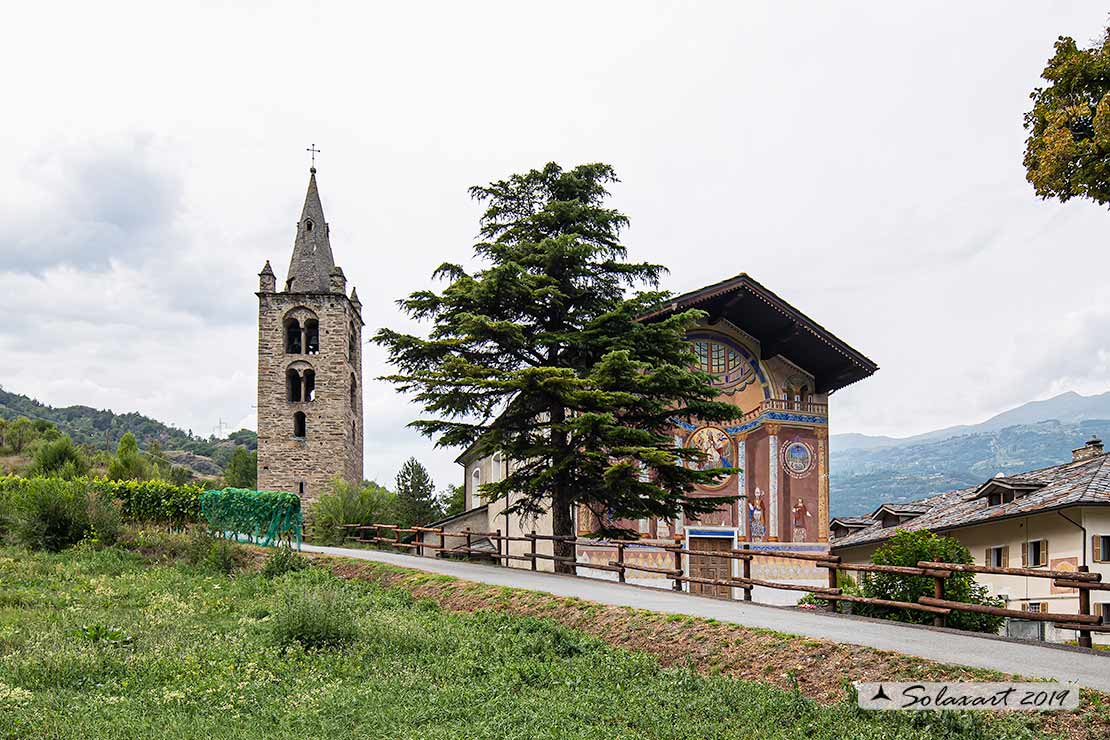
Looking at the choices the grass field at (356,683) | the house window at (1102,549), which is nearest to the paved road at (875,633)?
the grass field at (356,683)

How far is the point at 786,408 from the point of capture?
32.2 meters

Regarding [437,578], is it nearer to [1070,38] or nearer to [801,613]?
[801,613]

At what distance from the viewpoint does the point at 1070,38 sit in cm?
1340

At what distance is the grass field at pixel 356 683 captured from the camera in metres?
9.84

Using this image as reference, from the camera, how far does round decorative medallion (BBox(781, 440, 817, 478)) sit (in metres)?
31.8

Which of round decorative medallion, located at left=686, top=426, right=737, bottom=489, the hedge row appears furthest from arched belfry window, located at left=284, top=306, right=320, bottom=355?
round decorative medallion, located at left=686, top=426, right=737, bottom=489

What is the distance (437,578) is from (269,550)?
24.4ft

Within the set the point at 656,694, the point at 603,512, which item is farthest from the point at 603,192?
the point at 656,694

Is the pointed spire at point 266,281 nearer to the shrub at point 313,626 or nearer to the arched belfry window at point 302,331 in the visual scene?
the arched belfry window at point 302,331

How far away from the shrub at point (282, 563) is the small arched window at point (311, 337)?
35.4 metres

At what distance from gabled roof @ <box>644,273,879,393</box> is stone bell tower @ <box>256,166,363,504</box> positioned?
104 ft

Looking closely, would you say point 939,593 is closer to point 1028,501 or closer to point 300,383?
point 1028,501

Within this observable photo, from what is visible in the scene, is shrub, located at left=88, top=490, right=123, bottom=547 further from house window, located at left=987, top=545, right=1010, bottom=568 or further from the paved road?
house window, located at left=987, top=545, right=1010, bottom=568

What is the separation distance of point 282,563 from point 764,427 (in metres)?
16.0
